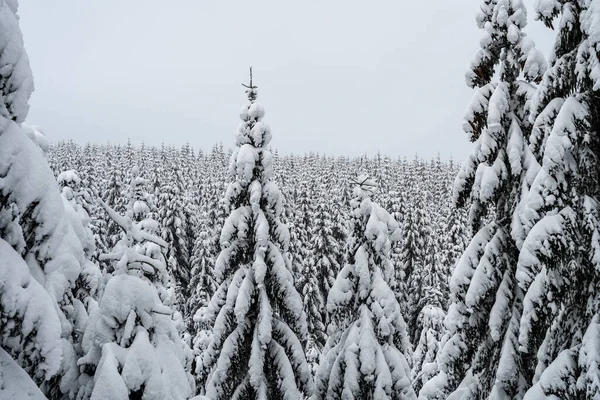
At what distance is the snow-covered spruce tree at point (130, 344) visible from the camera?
616 centimetres

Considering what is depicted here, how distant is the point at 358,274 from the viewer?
13445mm

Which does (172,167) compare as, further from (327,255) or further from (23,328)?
(23,328)

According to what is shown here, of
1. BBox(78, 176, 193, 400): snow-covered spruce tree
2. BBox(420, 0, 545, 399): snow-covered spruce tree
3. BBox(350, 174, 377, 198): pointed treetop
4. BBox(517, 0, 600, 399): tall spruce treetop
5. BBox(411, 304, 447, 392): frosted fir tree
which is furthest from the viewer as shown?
BBox(411, 304, 447, 392): frosted fir tree

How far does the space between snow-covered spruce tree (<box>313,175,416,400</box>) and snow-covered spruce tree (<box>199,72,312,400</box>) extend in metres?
1.05

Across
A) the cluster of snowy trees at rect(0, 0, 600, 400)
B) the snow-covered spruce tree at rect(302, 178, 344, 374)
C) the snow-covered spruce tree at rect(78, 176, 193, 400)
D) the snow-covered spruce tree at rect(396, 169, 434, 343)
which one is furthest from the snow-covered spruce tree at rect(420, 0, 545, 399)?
the snow-covered spruce tree at rect(396, 169, 434, 343)

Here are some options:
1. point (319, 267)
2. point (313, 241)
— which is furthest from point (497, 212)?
point (313, 241)

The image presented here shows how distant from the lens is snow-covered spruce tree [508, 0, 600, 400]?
22.4 ft

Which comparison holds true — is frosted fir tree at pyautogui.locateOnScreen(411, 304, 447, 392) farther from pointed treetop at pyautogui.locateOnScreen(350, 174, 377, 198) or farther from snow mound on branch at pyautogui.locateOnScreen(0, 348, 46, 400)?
snow mound on branch at pyautogui.locateOnScreen(0, 348, 46, 400)

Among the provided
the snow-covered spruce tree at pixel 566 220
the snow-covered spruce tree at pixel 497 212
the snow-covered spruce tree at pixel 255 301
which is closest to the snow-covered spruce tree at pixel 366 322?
the snow-covered spruce tree at pixel 255 301

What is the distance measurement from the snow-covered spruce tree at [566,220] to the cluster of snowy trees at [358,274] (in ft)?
0.09

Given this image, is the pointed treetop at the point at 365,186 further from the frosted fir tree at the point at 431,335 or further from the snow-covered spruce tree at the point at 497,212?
the frosted fir tree at the point at 431,335

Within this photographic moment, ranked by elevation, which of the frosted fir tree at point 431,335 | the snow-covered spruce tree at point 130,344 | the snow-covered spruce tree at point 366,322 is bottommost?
the frosted fir tree at point 431,335

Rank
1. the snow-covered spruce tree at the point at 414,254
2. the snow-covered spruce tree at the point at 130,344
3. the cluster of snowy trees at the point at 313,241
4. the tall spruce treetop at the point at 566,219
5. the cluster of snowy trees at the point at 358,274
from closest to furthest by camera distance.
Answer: the cluster of snowy trees at the point at 358,274 → the snow-covered spruce tree at the point at 130,344 → the tall spruce treetop at the point at 566,219 → the cluster of snowy trees at the point at 313,241 → the snow-covered spruce tree at the point at 414,254

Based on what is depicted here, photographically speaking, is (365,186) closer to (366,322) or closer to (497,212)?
(366,322)
